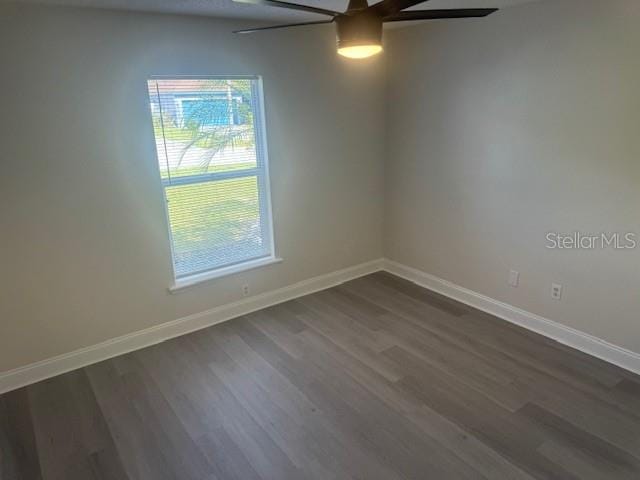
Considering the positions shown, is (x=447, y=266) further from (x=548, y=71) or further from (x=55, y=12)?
(x=55, y=12)

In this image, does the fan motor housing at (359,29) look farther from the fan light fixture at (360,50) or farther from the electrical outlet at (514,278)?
the electrical outlet at (514,278)

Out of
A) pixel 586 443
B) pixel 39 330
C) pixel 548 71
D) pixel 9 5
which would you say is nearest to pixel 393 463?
pixel 586 443

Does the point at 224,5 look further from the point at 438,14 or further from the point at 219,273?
the point at 219,273

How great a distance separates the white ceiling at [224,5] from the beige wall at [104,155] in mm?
107

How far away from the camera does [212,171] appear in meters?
3.30

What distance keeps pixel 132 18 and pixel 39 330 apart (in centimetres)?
205

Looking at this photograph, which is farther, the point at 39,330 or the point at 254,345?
the point at 254,345

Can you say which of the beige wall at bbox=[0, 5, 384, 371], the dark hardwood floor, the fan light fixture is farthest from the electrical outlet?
the fan light fixture

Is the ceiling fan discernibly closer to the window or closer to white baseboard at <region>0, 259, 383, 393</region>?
the window

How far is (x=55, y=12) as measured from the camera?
247cm

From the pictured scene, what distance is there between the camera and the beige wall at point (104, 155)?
8.27 ft

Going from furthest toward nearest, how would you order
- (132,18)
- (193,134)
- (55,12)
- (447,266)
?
1. (447,266)
2. (193,134)
3. (132,18)
4. (55,12)

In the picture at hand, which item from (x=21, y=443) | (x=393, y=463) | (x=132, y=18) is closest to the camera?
(x=393, y=463)

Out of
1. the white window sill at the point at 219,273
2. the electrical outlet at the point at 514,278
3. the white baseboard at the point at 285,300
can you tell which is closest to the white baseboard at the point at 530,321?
the white baseboard at the point at 285,300
